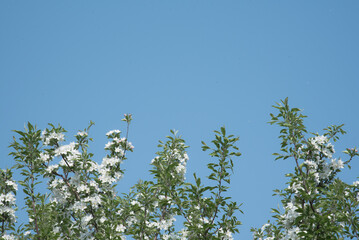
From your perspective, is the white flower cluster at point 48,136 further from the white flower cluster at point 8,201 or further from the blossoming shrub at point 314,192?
the blossoming shrub at point 314,192

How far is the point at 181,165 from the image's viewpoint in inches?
265

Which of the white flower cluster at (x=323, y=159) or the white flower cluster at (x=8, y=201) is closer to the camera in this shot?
the white flower cluster at (x=323, y=159)

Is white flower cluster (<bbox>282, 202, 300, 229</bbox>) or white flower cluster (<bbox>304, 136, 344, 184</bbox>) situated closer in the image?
white flower cluster (<bbox>282, 202, 300, 229</bbox>)

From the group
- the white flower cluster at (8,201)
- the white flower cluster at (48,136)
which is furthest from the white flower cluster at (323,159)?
the white flower cluster at (8,201)

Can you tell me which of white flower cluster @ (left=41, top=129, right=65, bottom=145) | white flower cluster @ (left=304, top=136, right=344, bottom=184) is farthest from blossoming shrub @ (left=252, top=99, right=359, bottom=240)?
white flower cluster @ (left=41, top=129, right=65, bottom=145)

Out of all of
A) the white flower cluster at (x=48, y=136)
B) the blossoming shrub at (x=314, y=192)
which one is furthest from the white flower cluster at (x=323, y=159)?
the white flower cluster at (x=48, y=136)

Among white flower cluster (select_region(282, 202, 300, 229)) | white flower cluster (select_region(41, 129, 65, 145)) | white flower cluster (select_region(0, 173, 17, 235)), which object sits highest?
white flower cluster (select_region(41, 129, 65, 145))

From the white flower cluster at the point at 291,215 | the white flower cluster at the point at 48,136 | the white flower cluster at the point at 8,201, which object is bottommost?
the white flower cluster at the point at 291,215

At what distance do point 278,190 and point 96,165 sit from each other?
3.32m

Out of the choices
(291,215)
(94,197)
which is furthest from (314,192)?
(94,197)

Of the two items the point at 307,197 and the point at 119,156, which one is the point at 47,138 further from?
the point at 307,197

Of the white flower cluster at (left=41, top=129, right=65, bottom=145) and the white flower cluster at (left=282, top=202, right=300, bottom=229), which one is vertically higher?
the white flower cluster at (left=41, top=129, right=65, bottom=145)

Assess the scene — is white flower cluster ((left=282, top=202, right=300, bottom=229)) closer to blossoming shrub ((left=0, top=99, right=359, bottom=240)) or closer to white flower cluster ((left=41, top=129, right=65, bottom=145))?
blossoming shrub ((left=0, top=99, right=359, bottom=240))

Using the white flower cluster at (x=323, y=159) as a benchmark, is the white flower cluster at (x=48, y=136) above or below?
above
